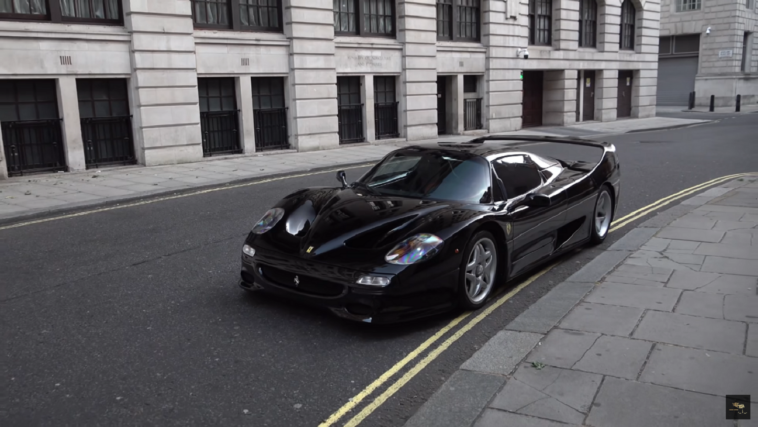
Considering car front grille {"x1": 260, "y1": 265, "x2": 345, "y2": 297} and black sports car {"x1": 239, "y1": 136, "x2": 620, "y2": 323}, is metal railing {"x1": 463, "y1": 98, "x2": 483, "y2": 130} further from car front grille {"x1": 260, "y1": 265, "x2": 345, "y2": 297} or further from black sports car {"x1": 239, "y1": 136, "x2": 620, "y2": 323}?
car front grille {"x1": 260, "y1": 265, "x2": 345, "y2": 297}

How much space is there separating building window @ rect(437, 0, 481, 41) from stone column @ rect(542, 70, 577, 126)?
625cm

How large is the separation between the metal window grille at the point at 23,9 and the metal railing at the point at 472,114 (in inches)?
618

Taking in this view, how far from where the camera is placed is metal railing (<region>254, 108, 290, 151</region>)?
731 inches

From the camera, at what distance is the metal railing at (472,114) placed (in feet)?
84.2

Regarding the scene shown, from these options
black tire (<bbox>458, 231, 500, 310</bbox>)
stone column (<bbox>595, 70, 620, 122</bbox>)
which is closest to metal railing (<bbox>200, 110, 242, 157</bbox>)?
black tire (<bbox>458, 231, 500, 310</bbox>)

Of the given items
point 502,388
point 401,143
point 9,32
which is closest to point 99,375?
point 502,388

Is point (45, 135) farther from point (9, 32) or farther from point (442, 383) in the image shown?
point (442, 383)

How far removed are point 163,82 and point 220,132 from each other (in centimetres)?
229

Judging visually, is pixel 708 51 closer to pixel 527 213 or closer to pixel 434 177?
pixel 527 213

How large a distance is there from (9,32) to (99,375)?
12067 mm

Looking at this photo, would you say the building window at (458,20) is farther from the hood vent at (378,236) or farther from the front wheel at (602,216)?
the hood vent at (378,236)

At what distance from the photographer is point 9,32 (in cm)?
1345

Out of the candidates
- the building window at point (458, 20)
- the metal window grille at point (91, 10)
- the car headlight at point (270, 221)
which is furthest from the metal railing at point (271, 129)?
the car headlight at point (270, 221)

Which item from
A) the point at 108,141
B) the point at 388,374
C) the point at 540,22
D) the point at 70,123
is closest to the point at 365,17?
the point at 108,141
